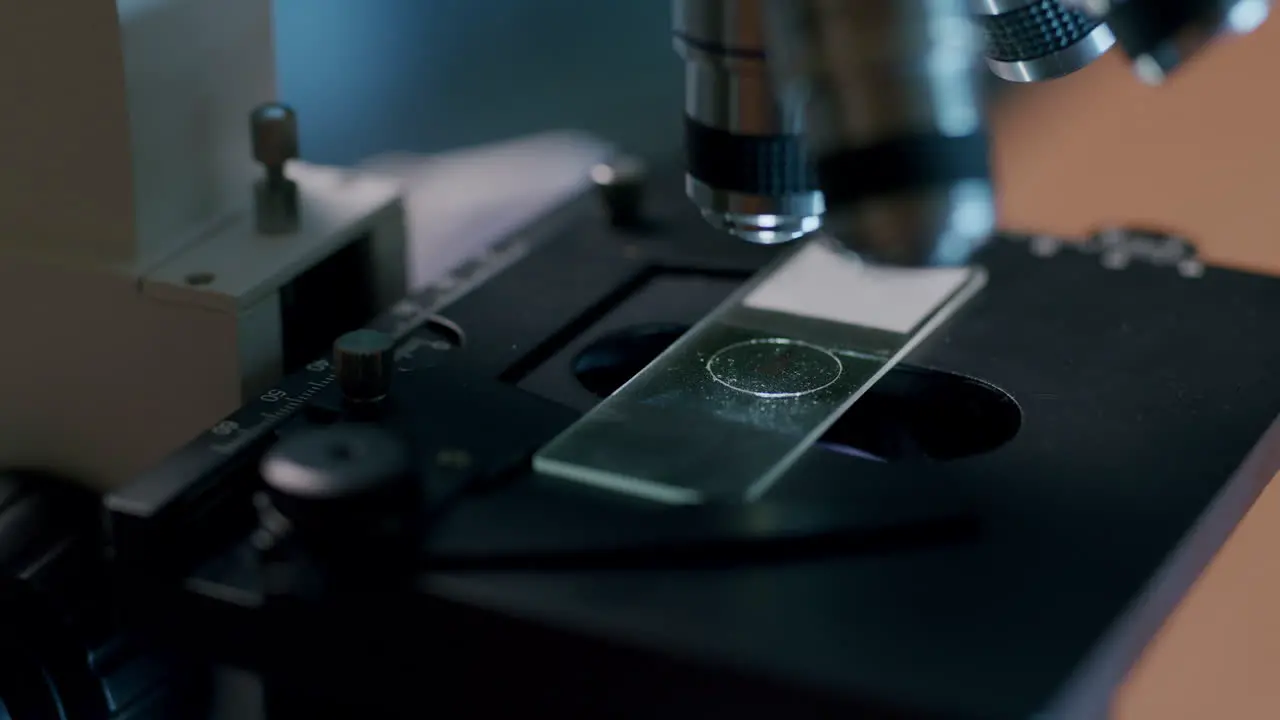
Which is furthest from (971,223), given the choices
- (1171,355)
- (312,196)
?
(312,196)

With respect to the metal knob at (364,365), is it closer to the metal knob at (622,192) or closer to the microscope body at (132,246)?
the microscope body at (132,246)

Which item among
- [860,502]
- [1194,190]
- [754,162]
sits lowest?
[1194,190]

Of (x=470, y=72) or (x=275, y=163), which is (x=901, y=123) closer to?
(x=275, y=163)

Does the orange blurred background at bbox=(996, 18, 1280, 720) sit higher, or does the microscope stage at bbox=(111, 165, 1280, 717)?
the microscope stage at bbox=(111, 165, 1280, 717)

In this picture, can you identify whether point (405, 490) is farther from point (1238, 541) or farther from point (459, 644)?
point (1238, 541)

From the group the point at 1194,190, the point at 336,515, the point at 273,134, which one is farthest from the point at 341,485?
the point at 1194,190

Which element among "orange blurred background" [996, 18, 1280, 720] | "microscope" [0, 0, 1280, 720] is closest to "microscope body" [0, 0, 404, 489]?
"microscope" [0, 0, 1280, 720]

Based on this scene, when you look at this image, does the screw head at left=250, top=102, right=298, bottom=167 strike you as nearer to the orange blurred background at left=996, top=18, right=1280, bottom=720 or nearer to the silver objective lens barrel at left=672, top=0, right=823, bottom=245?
the silver objective lens barrel at left=672, top=0, right=823, bottom=245
